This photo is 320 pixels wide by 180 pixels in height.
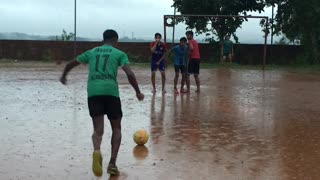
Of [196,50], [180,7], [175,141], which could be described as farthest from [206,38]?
[175,141]

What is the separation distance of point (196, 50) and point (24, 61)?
18.5 m

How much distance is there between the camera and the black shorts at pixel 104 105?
19.0ft

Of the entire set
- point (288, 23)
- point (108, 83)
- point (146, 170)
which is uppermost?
point (288, 23)

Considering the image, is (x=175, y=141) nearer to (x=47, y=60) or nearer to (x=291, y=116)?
(x=291, y=116)

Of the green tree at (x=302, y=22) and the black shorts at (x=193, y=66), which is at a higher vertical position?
the green tree at (x=302, y=22)

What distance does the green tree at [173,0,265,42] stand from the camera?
28.2 metres

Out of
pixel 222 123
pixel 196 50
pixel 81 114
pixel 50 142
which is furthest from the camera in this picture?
pixel 196 50

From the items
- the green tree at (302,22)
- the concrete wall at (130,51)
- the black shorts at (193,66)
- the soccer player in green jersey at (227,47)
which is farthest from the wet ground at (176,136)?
the concrete wall at (130,51)

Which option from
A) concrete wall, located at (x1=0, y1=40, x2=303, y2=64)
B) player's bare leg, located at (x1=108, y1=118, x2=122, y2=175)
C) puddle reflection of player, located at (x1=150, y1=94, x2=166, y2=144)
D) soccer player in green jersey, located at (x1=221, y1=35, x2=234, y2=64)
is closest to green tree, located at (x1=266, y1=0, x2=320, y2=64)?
concrete wall, located at (x1=0, y1=40, x2=303, y2=64)

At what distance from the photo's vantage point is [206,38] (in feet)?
98.1

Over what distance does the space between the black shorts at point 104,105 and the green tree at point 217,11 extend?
74.3ft

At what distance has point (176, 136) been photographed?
26.1 feet

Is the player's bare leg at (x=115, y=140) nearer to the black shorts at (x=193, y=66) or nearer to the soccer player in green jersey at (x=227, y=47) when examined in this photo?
the black shorts at (x=193, y=66)

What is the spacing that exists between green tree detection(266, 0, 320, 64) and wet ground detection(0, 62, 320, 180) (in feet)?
44.8
